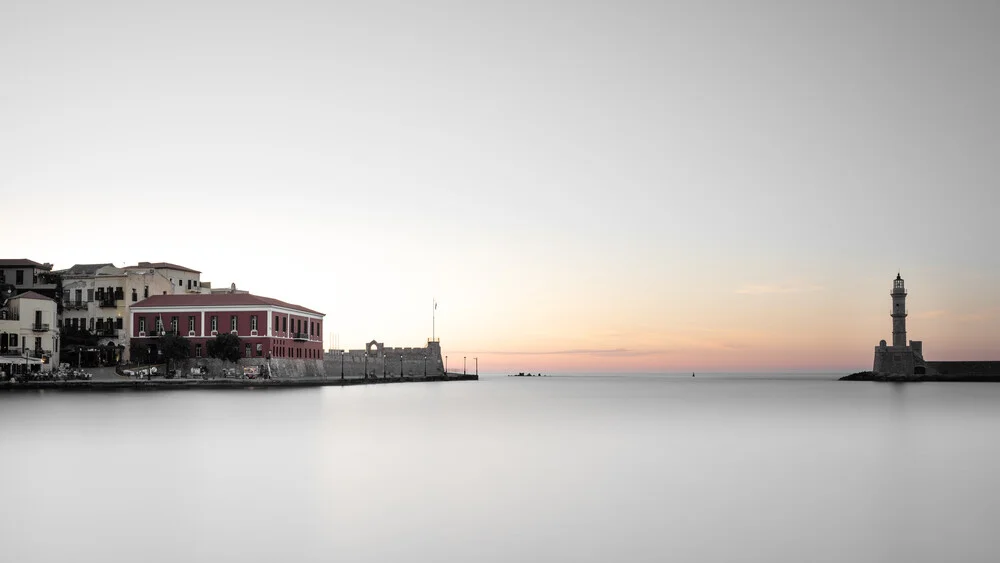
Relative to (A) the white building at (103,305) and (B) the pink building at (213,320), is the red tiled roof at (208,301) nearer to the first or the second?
(B) the pink building at (213,320)

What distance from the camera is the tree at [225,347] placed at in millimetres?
70625

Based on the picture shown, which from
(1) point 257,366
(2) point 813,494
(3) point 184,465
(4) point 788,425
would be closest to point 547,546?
(2) point 813,494

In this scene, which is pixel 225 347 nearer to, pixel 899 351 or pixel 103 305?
pixel 103 305

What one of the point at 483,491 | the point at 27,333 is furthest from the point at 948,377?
the point at 483,491

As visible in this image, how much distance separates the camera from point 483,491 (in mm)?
20641

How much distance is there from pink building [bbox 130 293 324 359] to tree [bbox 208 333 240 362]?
0.67 meters

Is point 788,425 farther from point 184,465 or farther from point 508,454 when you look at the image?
point 184,465

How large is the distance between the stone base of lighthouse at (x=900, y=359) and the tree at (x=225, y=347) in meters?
75.6

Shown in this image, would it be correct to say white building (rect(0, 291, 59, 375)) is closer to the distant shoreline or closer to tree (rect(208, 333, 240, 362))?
the distant shoreline

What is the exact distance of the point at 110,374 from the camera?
7150 cm

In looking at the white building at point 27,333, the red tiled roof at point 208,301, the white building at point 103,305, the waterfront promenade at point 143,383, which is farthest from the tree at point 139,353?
the white building at point 27,333

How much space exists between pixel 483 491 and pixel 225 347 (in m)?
54.6

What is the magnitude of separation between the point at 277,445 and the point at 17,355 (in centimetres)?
4464

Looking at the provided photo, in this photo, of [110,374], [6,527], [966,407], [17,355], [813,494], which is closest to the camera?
[6,527]
